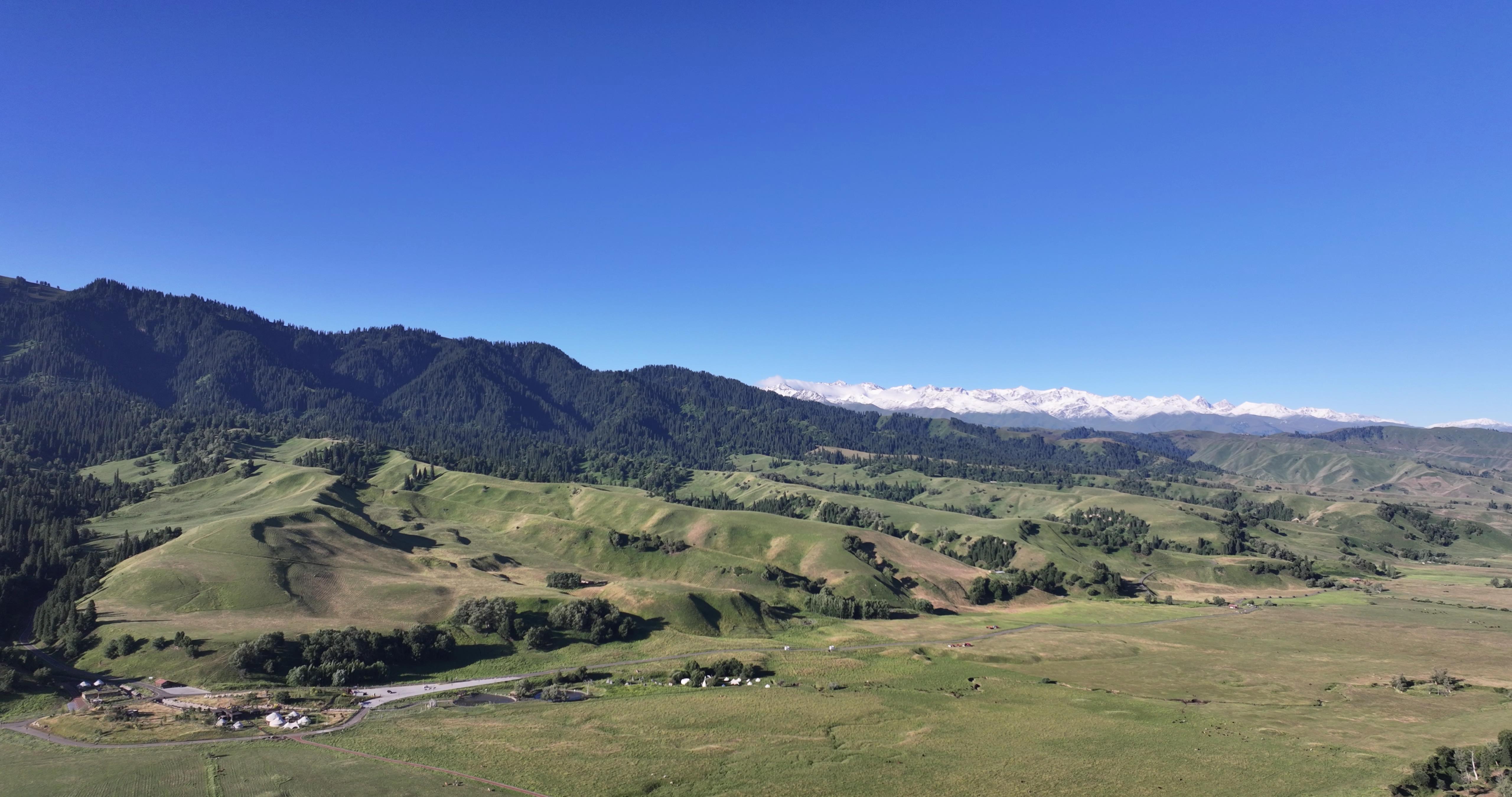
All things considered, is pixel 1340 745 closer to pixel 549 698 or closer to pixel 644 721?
pixel 644 721

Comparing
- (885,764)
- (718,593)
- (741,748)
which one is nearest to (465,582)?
(718,593)

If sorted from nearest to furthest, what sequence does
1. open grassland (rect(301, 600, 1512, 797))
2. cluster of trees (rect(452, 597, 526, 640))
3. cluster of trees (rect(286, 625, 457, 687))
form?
1. open grassland (rect(301, 600, 1512, 797))
2. cluster of trees (rect(286, 625, 457, 687))
3. cluster of trees (rect(452, 597, 526, 640))

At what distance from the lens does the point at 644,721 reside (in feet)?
290

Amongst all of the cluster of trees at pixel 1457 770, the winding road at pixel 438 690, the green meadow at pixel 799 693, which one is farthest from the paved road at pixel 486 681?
the cluster of trees at pixel 1457 770

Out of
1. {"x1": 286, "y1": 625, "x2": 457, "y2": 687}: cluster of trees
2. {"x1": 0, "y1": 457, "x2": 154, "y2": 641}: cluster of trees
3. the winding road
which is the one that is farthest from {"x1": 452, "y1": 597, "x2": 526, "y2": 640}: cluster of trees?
{"x1": 0, "y1": 457, "x2": 154, "y2": 641}: cluster of trees

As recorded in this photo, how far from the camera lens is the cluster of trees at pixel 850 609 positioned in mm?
167875

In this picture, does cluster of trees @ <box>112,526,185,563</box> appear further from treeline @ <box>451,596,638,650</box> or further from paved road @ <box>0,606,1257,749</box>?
paved road @ <box>0,606,1257,749</box>

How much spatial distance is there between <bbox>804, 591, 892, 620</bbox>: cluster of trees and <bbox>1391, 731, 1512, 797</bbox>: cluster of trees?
4284 inches

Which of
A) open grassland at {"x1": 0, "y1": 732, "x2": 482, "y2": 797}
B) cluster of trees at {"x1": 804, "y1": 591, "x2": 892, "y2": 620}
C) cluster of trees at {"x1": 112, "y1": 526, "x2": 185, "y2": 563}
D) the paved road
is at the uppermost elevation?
cluster of trees at {"x1": 112, "y1": 526, "x2": 185, "y2": 563}

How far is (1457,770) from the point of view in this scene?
65.4m

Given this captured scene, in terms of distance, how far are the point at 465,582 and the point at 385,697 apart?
61918 millimetres

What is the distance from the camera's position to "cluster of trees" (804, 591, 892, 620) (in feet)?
551

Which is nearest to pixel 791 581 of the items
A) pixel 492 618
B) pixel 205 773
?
pixel 492 618

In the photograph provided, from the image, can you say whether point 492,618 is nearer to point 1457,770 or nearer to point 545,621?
point 545,621
